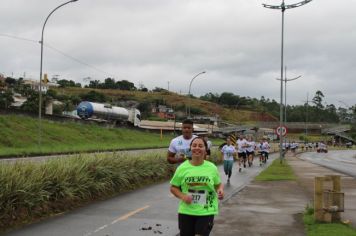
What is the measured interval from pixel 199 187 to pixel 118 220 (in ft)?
16.0

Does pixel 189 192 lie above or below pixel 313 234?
above

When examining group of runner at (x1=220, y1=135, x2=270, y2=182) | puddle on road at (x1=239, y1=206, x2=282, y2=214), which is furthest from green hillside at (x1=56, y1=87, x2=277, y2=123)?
puddle on road at (x1=239, y1=206, x2=282, y2=214)

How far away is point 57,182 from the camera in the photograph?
37.2 ft

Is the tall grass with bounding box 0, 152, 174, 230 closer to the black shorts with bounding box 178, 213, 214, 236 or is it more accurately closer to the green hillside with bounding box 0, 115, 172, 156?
the black shorts with bounding box 178, 213, 214, 236

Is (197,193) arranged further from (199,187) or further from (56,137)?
(56,137)

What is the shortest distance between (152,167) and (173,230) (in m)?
9.15

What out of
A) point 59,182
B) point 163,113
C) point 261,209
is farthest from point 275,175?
point 163,113

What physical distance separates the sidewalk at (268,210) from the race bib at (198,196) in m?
3.45

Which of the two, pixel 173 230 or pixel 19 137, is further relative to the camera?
pixel 19 137

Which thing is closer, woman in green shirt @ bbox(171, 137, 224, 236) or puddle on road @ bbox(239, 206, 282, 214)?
woman in green shirt @ bbox(171, 137, 224, 236)

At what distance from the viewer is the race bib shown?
229 inches

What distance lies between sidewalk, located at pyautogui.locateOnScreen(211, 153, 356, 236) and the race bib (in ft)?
11.3

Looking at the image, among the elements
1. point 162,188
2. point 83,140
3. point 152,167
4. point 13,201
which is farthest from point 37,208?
point 83,140

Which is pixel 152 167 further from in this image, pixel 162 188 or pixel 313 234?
pixel 313 234
